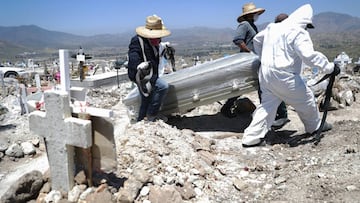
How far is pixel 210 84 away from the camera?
21.0 ft

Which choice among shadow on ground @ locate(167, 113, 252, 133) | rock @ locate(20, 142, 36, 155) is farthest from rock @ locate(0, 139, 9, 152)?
shadow on ground @ locate(167, 113, 252, 133)

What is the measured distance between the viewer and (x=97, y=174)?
3.97m

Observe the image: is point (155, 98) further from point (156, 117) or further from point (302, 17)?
point (302, 17)

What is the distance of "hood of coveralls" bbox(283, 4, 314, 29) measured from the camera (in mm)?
5129

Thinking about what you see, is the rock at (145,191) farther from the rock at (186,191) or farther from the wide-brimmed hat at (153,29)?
the wide-brimmed hat at (153,29)

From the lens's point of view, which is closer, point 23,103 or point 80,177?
point 80,177

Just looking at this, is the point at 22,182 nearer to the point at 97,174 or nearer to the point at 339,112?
the point at 97,174

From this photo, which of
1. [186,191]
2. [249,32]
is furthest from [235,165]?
[249,32]

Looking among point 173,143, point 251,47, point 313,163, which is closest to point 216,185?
point 173,143

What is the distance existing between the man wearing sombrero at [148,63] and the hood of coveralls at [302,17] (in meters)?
1.72

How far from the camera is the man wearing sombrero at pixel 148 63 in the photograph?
221 inches

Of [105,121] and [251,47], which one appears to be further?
[251,47]

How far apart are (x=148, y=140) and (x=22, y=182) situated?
1.58 metres

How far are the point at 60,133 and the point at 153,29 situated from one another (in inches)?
100
